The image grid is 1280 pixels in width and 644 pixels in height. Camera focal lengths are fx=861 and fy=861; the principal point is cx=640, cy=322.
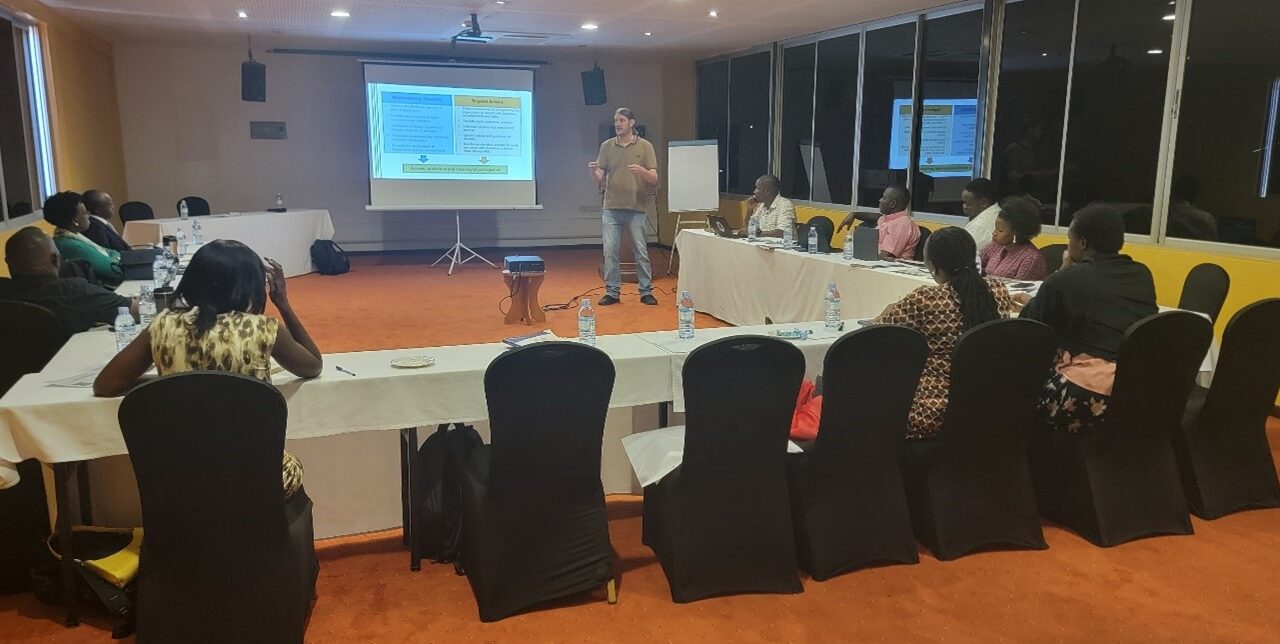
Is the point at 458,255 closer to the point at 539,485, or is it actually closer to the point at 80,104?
the point at 80,104

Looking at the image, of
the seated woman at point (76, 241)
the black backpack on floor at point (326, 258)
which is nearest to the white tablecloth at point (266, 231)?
the black backpack on floor at point (326, 258)

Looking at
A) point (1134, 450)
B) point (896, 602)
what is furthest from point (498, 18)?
point (896, 602)

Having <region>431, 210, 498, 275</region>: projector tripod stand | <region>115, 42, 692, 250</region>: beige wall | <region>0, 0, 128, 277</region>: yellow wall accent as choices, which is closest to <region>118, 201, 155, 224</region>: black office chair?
<region>0, 0, 128, 277</region>: yellow wall accent

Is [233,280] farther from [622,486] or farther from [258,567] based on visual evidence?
[622,486]

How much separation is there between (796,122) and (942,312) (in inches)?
291

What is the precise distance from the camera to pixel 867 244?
17.7 feet

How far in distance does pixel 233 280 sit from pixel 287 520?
65 centimetres

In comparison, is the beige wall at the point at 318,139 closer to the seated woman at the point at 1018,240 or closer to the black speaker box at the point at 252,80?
the black speaker box at the point at 252,80

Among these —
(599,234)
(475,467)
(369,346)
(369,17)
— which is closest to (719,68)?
(599,234)

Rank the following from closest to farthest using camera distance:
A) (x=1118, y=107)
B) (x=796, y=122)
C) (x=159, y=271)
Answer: (x=159, y=271) → (x=1118, y=107) → (x=796, y=122)

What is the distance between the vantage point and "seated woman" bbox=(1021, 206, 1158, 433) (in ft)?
9.88

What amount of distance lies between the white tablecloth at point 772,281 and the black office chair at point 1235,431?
5.19ft

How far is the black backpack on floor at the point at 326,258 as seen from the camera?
30.9 feet

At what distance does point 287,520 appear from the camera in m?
2.26
